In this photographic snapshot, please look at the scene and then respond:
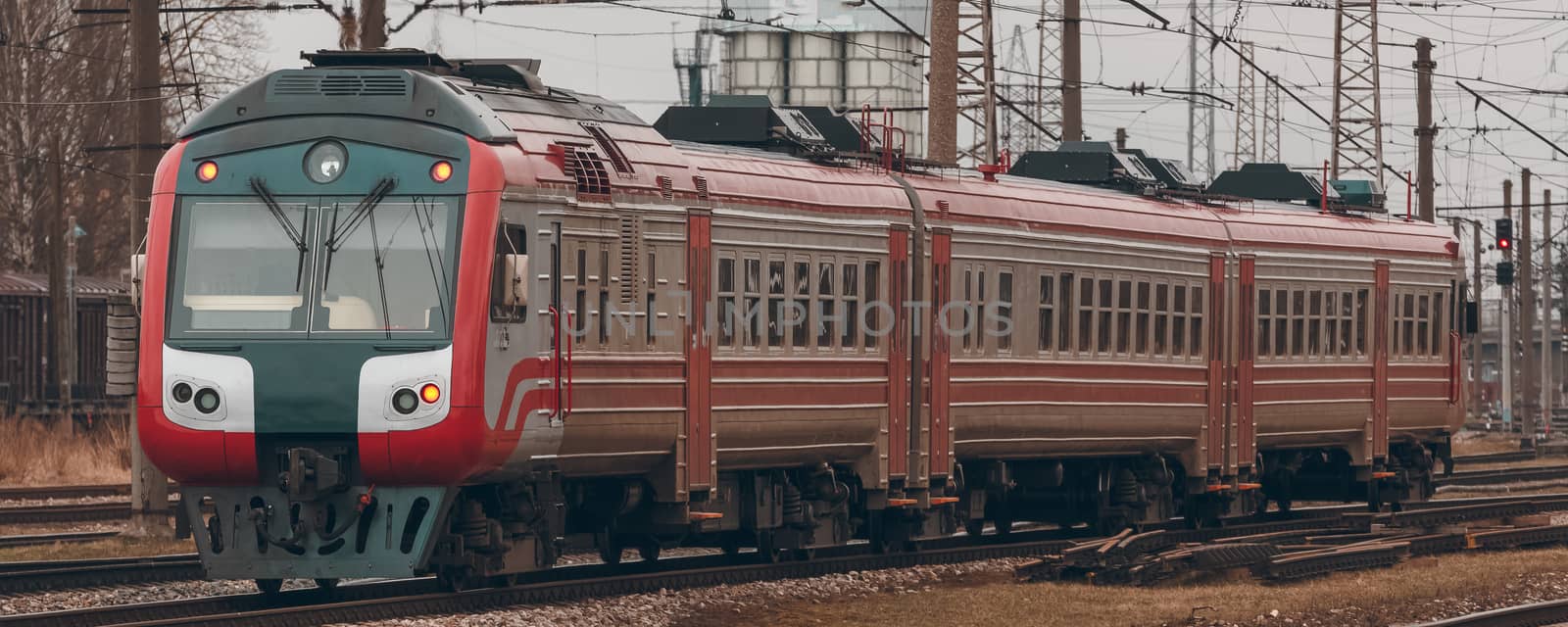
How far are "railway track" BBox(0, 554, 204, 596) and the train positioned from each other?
0.77 meters

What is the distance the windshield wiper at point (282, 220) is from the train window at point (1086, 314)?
9392mm

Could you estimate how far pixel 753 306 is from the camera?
18891 millimetres

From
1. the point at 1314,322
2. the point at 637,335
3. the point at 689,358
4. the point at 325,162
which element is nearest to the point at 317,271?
the point at 325,162

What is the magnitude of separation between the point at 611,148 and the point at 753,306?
211 cm

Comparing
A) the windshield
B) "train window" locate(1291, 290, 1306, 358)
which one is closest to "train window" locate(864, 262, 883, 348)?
the windshield

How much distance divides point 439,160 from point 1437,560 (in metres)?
11.3

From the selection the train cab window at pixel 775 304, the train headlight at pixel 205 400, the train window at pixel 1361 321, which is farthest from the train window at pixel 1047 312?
the train headlight at pixel 205 400

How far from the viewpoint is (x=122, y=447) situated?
35.0m

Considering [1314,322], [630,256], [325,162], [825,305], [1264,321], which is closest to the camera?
[325,162]

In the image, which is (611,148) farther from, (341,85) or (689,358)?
(341,85)

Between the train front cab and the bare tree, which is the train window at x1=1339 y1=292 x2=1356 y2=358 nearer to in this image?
the train front cab

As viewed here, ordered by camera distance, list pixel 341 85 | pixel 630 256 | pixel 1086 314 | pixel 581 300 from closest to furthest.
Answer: pixel 341 85 → pixel 581 300 → pixel 630 256 → pixel 1086 314

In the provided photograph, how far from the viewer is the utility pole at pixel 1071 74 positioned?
32.5 metres

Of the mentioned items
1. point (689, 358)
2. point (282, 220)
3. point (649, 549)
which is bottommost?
point (649, 549)
